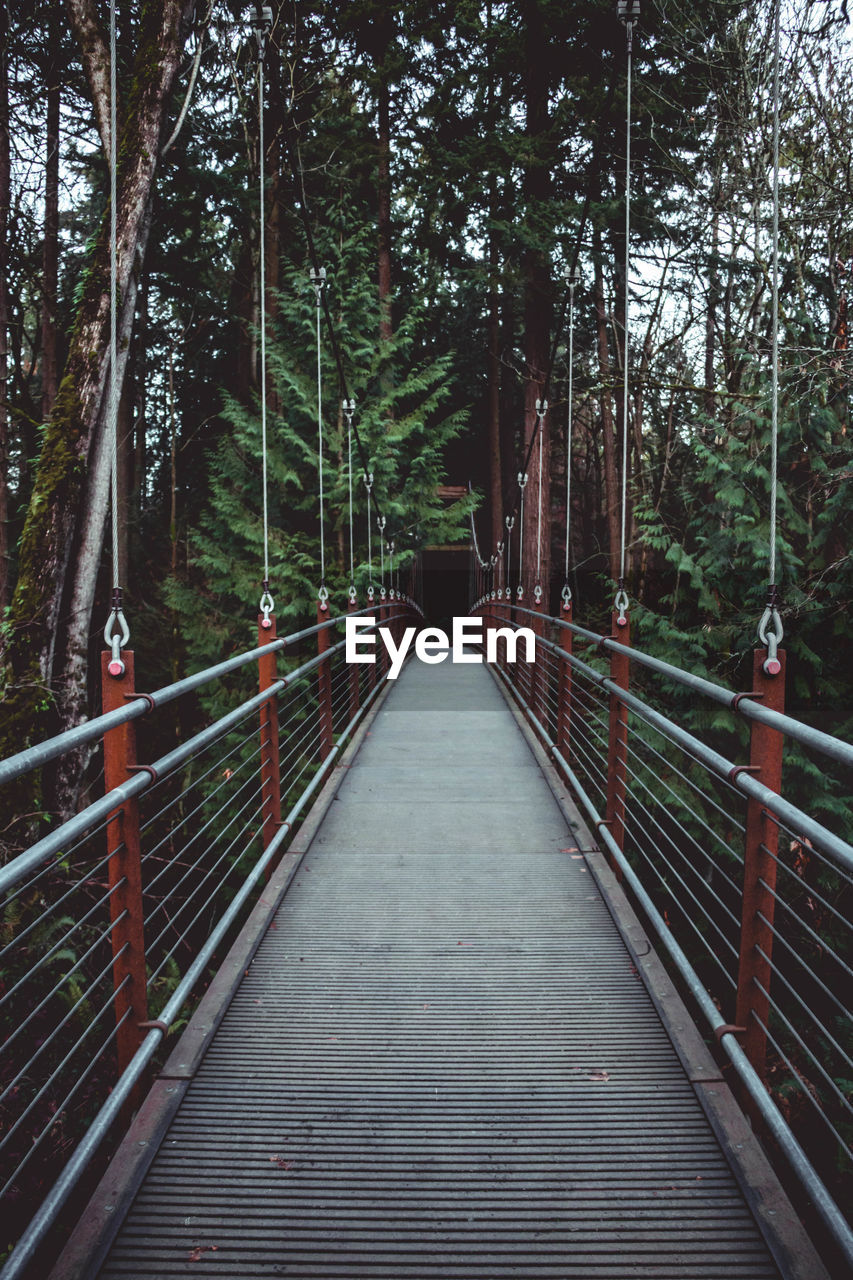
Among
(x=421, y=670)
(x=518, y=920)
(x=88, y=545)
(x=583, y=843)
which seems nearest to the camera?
(x=518, y=920)

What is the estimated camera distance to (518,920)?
3.18 m

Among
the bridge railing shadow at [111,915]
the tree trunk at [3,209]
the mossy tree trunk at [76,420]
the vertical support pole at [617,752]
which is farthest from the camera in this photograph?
the tree trunk at [3,209]

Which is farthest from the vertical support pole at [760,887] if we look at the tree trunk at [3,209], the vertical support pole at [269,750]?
the tree trunk at [3,209]

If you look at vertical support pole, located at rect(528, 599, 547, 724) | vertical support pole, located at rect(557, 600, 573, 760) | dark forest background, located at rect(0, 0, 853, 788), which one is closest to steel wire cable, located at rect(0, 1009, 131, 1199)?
vertical support pole, located at rect(557, 600, 573, 760)

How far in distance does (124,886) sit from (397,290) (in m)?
17.6

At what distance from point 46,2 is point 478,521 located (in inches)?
738

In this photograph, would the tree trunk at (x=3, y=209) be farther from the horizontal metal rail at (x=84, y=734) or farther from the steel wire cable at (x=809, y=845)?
the steel wire cable at (x=809, y=845)

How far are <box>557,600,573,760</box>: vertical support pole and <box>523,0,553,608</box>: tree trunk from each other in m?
6.45

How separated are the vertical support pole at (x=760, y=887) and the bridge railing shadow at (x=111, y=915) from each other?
129cm

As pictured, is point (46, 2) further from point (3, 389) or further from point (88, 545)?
point (88, 545)

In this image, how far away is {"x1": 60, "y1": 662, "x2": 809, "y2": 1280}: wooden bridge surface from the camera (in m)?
1.64

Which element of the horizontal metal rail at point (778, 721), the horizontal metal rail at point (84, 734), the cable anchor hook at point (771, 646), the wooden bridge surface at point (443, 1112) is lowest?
the wooden bridge surface at point (443, 1112)

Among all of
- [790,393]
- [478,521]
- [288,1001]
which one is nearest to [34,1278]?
[288,1001]

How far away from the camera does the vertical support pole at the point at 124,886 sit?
2.05 m
